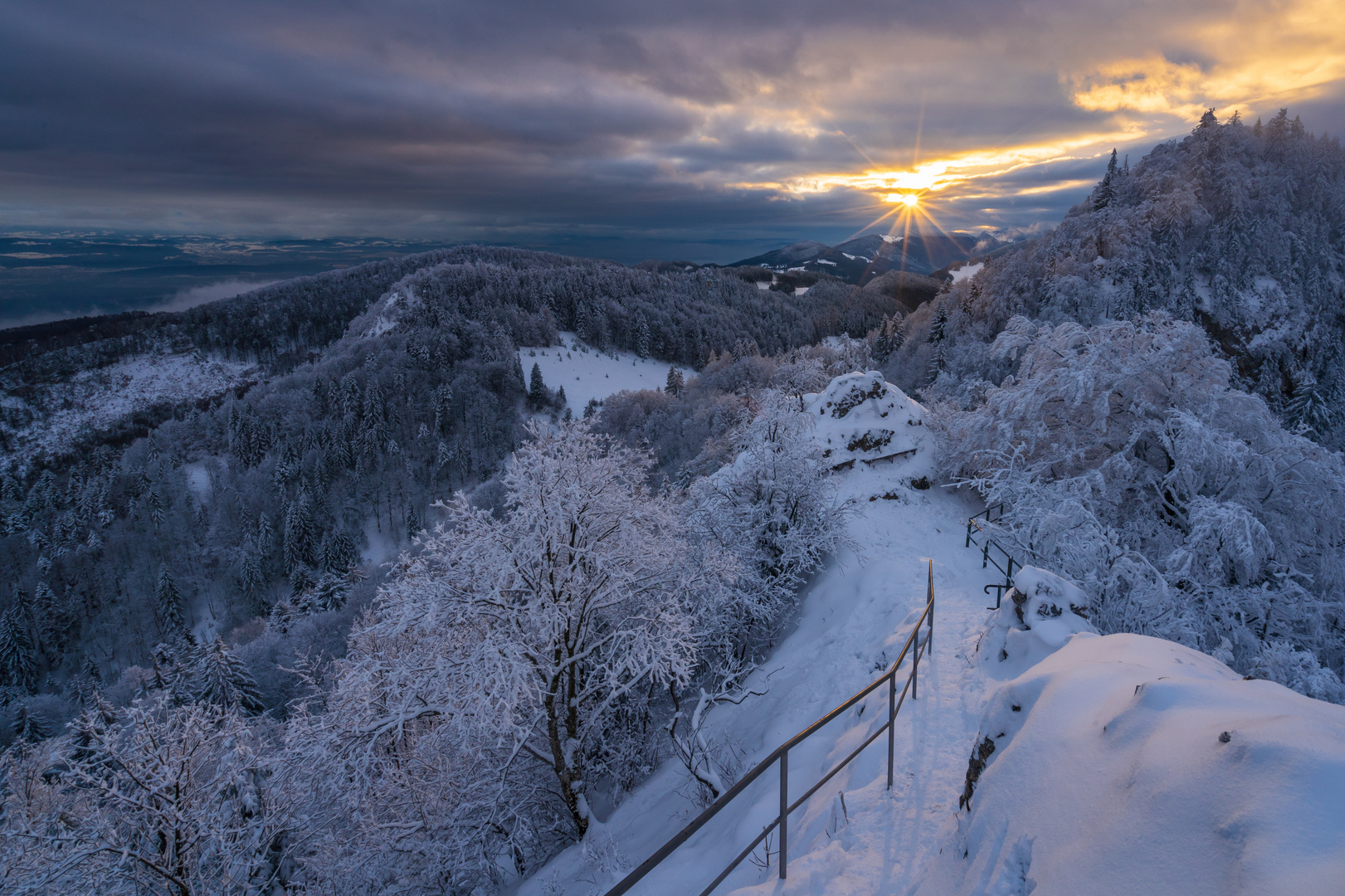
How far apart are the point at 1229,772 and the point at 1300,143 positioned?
100007 mm

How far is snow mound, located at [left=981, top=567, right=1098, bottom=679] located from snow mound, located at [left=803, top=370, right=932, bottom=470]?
560 inches

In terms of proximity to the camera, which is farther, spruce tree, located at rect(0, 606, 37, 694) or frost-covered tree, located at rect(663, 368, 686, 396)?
frost-covered tree, located at rect(663, 368, 686, 396)

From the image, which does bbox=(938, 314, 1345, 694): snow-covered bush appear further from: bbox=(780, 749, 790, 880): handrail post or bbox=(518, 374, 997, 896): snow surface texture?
bbox=(780, 749, 790, 880): handrail post

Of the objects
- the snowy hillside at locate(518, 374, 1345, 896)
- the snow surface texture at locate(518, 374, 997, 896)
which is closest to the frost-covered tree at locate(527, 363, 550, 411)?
the snow surface texture at locate(518, 374, 997, 896)

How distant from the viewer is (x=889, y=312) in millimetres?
134000

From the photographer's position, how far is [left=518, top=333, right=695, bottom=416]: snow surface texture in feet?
362

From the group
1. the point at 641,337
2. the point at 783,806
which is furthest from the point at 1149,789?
the point at 641,337

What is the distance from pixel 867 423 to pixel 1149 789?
2163cm

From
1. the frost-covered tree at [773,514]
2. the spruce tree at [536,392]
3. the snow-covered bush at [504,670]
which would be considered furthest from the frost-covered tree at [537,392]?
the snow-covered bush at [504,670]

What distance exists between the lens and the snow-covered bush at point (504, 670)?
32.7ft

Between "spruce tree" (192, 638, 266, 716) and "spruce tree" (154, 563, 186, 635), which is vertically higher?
"spruce tree" (192, 638, 266, 716)

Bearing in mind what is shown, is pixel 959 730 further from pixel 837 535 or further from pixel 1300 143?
pixel 1300 143

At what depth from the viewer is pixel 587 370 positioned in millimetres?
118562

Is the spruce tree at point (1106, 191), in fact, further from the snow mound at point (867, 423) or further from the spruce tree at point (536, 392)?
the spruce tree at point (536, 392)
